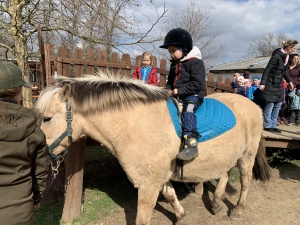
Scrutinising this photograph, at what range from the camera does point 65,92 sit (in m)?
2.44

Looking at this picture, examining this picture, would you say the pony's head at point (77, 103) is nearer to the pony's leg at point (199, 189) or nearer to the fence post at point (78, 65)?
the fence post at point (78, 65)

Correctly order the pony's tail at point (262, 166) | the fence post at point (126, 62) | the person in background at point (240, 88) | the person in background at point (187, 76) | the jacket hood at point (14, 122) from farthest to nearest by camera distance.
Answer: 1. the person in background at point (240, 88)
2. the fence post at point (126, 62)
3. the pony's tail at point (262, 166)
4. the person in background at point (187, 76)
5. the jacket hood at point (14, 122)

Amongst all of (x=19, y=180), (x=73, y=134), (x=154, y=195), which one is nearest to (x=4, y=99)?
(x=19, y=180)

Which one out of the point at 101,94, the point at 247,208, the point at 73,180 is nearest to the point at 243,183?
the point at 247,208

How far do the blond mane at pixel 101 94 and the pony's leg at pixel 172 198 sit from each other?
53.9 inches

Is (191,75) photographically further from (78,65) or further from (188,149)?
(78,65)

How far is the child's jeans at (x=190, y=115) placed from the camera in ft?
8.98

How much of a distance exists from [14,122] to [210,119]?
2.20 m

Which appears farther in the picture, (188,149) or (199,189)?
(199,189)

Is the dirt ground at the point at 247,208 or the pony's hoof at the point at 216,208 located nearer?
the dirt ground at the point at 247,208

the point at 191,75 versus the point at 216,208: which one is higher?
the point at 191,75

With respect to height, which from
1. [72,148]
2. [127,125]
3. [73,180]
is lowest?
[73,180]

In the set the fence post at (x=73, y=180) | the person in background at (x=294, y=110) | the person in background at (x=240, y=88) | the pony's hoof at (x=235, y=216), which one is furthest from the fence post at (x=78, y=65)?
the person in background at (x=294, y=110)

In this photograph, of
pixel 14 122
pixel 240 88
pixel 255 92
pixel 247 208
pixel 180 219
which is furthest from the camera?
pixel 240 88
